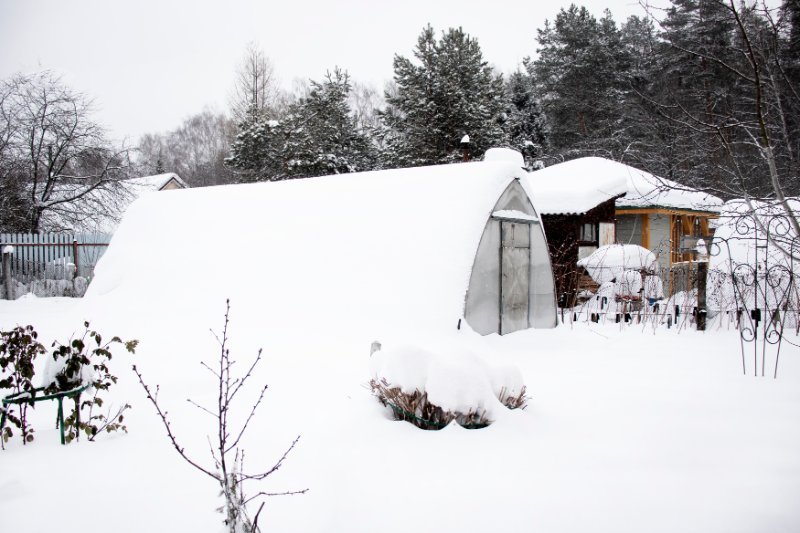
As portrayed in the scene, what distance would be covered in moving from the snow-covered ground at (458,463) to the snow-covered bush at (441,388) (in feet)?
0.46

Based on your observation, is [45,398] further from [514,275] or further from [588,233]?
[588,233]

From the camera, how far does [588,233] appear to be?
1653 cm

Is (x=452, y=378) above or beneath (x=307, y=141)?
beneath

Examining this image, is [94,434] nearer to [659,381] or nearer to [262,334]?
[262,334]

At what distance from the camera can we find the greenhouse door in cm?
823

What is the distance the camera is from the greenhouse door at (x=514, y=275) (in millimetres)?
8234

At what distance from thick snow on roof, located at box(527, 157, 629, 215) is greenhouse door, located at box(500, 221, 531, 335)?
615 cm

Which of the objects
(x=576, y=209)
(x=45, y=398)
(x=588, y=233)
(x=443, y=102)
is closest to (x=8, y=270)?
(x=45, y=398)

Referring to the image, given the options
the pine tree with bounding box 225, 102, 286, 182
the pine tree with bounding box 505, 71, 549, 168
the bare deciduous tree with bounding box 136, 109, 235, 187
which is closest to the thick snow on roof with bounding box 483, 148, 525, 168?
the pine tree with bounding box 225, 102, 286, 182

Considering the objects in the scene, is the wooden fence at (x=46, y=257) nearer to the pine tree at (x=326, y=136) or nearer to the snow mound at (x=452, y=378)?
the pine tree at (x=326, y=136)

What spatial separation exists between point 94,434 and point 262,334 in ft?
13.1

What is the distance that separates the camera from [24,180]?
16.4m

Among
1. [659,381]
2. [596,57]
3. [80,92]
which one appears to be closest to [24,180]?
[80,92]

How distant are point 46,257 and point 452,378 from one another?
15.7 meters
